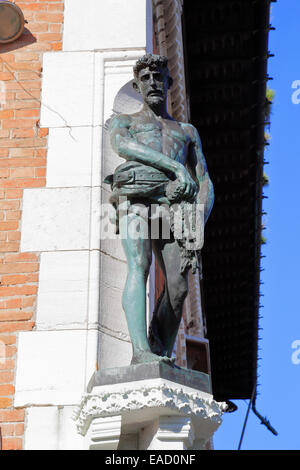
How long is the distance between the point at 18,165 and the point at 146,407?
259 cm

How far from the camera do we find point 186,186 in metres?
6.14

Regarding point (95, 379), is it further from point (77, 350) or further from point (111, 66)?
point (111, 66)

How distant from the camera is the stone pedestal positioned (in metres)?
5.57

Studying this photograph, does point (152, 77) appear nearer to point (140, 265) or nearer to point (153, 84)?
point (153, 84)

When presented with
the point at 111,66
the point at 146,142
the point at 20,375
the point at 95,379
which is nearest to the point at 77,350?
the point at 20,375

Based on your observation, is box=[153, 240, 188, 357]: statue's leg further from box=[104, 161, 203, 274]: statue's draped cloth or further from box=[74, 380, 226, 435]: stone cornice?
box=[74, 380, 226, 435]: stone cornice

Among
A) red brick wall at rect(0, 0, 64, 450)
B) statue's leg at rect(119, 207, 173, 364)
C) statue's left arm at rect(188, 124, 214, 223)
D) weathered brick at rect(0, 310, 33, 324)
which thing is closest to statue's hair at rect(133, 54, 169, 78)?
statue's left arm at rect(188, 124, 214, 223)

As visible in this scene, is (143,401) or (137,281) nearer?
(143,401)

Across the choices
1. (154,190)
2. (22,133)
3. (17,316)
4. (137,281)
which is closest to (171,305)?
(137,281)

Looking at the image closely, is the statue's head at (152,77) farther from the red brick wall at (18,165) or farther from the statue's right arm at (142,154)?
the red brick wall at (18,165)

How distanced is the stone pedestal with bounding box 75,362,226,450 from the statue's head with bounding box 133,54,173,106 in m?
1.80

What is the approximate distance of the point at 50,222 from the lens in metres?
7.20

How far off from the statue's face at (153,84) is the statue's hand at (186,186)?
592 mm

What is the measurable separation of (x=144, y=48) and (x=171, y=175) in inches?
72.9
